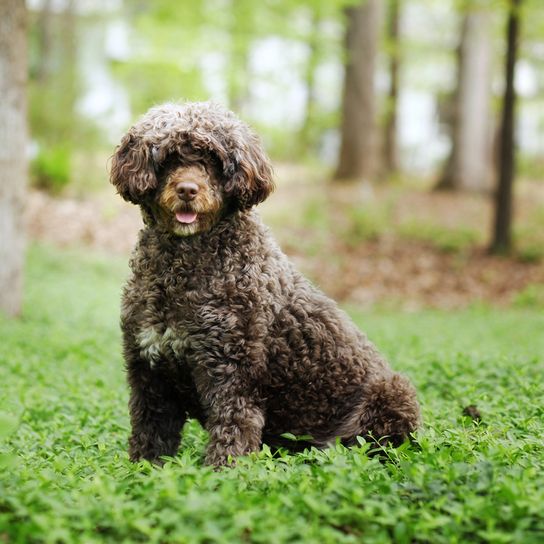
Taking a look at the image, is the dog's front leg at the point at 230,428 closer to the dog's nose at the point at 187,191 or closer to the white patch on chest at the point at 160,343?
the white patch on chest at the point at 160,343

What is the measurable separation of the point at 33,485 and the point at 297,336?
5.70 ft

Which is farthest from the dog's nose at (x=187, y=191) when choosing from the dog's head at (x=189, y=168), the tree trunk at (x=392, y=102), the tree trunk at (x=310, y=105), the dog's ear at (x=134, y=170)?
the tree trunk at (x=392, y=102)

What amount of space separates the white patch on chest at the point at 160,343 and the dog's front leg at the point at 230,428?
0.35m

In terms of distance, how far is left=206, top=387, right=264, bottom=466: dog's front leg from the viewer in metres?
4.16

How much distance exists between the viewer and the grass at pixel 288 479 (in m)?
3.05

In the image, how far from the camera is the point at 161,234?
4402 mm

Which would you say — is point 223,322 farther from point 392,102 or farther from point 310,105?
point 310,105

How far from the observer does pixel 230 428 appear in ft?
13.7

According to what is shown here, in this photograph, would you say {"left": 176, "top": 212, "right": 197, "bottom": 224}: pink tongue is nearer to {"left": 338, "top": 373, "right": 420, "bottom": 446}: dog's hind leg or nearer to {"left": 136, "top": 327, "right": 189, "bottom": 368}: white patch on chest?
{"left": 136, "top": 327, "right": 189, "bottom": 368}: white patch on chest

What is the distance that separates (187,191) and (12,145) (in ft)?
18.7

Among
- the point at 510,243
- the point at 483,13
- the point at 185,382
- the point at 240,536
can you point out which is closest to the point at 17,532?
the point at 240,536

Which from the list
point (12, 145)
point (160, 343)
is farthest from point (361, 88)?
point (160, 343)

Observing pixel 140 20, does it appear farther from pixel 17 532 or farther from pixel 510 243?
pixel 17 532

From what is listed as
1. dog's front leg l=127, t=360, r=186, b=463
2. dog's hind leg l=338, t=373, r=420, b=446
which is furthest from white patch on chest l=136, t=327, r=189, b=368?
dog's hind leg l=338, t=373, r=420, b=446
